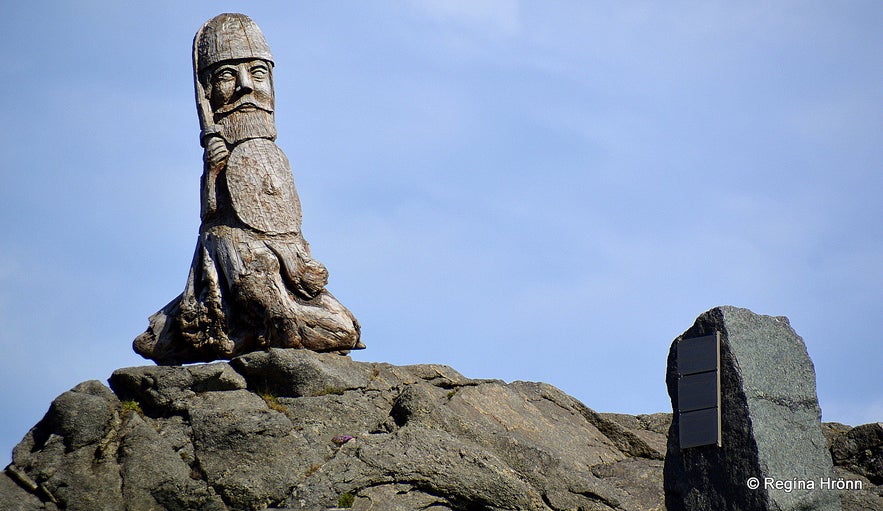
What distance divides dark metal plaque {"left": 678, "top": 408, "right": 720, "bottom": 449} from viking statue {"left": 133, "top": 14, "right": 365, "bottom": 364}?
170 inches

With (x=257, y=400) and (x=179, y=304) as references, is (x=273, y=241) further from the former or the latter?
(x=257, y=400)

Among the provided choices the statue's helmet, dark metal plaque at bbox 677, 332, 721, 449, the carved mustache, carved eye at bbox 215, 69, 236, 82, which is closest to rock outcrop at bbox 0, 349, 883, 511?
dark metal plaque at bbox 677, 332, 721, 449

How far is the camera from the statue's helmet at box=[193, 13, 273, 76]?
14414 mm

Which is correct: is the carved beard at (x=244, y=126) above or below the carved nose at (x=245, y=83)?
below

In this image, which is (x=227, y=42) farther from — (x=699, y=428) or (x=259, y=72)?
(x=699, y=428)

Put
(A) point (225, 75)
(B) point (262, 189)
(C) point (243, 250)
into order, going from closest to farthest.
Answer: (C) point (243, 250)
(B) point (262, 189)
(A) point (225, 75)

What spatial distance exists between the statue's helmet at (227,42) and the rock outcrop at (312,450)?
3681 millimetres

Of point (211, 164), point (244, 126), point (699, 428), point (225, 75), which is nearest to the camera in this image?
point (699, 428)

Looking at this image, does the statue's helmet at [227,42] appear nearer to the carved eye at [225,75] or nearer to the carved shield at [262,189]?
the carved eye at [225,75]

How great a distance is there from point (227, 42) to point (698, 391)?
696 cm

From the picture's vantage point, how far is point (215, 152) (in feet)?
46.4

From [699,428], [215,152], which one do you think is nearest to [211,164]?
[215,152]

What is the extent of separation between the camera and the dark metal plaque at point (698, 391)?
34.3ft

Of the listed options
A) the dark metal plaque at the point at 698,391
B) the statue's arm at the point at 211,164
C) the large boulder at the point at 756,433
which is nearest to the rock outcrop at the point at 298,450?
the large boulder at the point at 756,433
